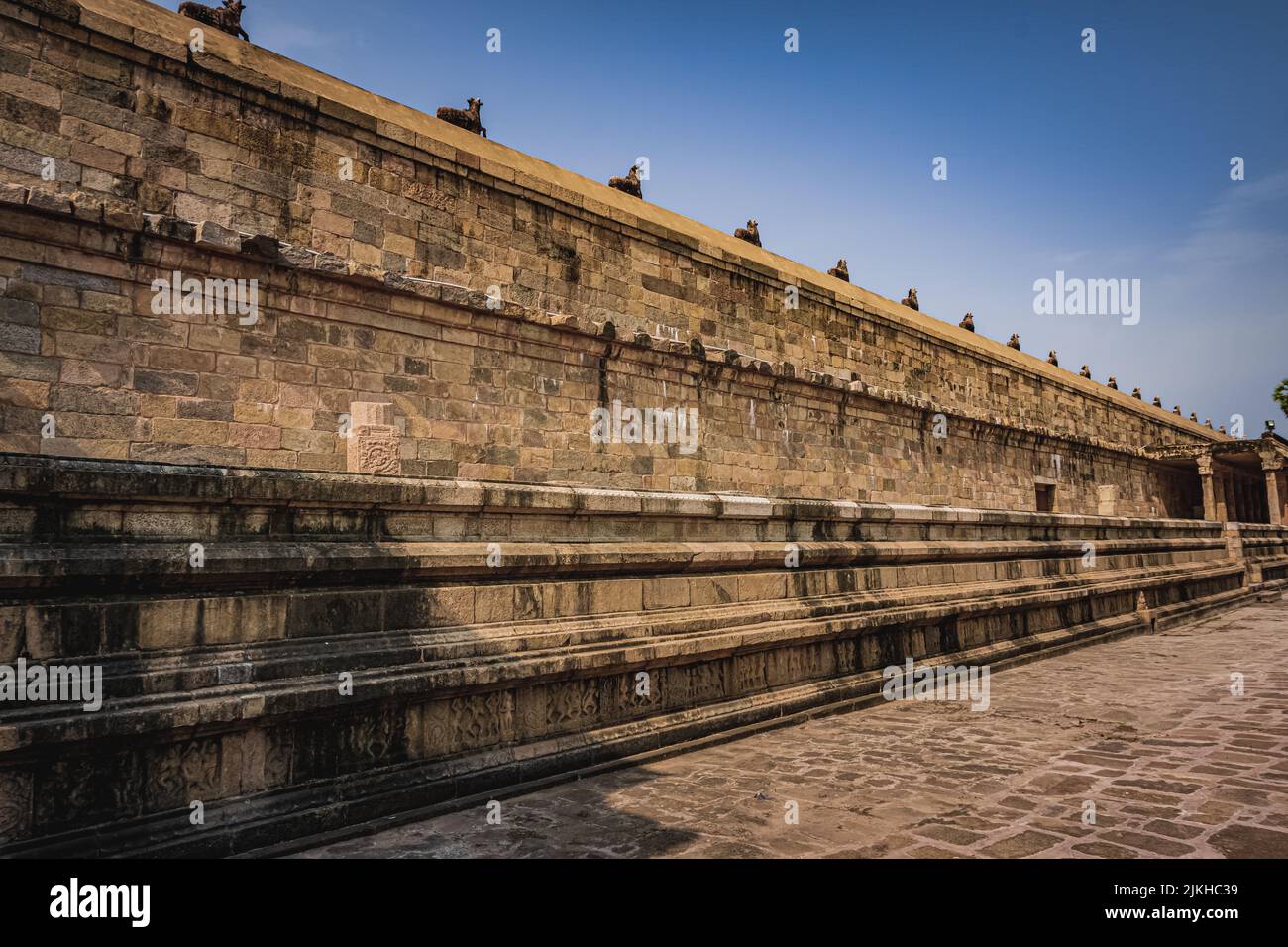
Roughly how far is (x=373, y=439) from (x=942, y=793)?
7712 mm

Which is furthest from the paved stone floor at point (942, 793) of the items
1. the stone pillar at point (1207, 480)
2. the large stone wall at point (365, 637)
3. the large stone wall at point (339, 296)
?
the stone pillar at point (1207, 480)

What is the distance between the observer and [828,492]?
16031 mm

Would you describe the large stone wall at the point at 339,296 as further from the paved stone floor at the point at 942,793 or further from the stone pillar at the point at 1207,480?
the stone pillar at the point at 1207,480

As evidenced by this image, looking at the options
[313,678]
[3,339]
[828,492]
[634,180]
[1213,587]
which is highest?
[634,180]

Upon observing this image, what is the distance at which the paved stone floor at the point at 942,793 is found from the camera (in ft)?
10.5

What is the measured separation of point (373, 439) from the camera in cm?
954

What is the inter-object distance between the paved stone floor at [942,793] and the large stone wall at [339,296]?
6471 mm

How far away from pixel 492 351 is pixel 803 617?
6.68 metres

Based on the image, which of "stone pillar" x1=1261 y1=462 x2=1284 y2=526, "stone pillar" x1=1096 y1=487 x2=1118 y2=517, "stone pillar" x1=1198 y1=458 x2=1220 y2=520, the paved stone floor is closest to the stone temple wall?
the paved stone floor

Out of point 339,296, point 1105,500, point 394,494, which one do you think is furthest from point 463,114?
point 1105,500
